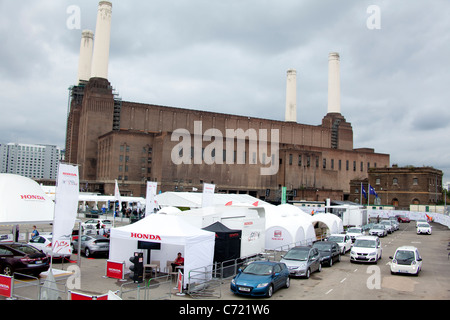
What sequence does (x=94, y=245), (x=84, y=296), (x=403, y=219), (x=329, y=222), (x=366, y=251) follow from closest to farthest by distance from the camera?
(x=84, y=296), (x=94, y=245), (x=366, y=251), (x=329, y=222), (x=403, y=219)

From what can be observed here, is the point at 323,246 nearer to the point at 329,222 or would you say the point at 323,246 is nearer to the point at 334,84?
the point at 329,222

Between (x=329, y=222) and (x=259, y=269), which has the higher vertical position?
(x=329, y=222)

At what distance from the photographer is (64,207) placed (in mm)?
16516

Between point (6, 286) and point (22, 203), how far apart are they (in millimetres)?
4892

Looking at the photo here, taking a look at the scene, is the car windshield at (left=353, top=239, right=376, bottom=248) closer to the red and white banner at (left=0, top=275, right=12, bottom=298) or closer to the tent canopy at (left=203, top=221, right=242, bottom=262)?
the tent canopy at (left=203, top=221, right=242, bottom=262)

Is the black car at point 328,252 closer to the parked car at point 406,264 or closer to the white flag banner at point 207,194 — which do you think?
the parked car at point 406,264

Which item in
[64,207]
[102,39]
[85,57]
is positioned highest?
[85,57]

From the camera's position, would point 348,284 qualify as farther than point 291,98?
No

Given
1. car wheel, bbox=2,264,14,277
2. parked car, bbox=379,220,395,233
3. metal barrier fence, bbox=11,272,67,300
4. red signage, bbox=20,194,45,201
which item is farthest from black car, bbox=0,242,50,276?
parked car, bbox=379,220,395,233

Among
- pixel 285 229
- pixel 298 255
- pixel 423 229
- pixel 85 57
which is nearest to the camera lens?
pixel 298 255

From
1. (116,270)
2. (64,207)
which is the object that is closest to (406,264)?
(116,270)

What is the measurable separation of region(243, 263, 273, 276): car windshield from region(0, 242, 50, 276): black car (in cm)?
859
